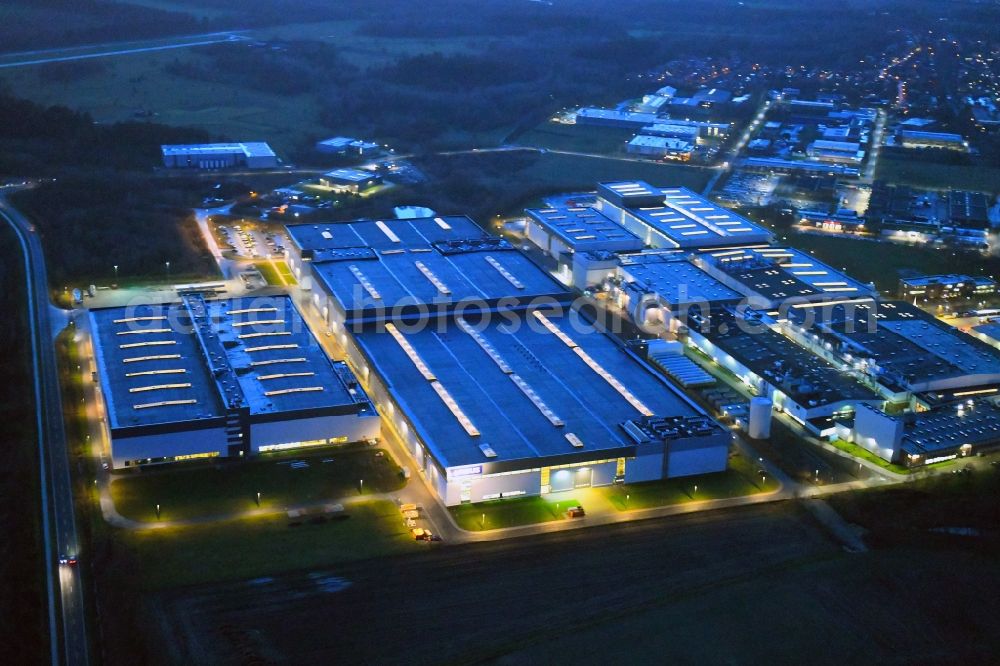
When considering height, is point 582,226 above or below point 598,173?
above

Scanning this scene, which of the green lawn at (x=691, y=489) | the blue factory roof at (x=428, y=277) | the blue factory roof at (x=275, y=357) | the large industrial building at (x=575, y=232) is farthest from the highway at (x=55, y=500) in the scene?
the large industrial building at (x=575, y=232)

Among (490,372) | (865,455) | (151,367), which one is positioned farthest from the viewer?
(490,372)

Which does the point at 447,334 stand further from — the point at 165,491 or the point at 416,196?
the point at 416,196

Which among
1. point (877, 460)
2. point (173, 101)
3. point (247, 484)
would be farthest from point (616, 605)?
point (173, 101)

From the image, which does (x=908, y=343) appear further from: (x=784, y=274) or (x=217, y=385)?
(x=217, y=385)

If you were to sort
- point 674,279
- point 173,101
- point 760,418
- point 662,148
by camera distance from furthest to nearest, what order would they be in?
point 173,101 → point 662,148 → point 674,279 → point 760,418

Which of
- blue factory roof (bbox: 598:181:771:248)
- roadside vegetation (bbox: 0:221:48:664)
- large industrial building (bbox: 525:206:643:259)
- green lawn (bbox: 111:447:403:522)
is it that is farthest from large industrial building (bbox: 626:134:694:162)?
green lawn (bbox: 111:447:403:522)

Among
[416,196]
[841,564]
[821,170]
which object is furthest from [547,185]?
[841,564]
